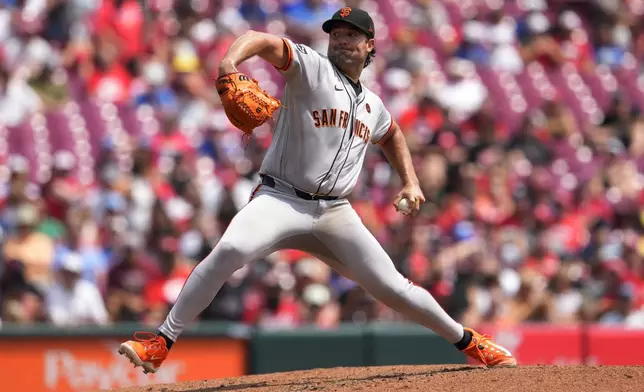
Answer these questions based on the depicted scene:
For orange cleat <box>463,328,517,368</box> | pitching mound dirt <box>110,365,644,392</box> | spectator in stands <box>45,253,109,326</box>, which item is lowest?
pitching mound dirt <box>110,365,644,392</box>

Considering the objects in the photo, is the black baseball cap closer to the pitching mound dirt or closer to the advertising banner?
the pitching mound dirt

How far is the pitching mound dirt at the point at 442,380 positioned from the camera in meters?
5.28

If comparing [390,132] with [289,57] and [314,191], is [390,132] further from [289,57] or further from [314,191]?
[289,57]

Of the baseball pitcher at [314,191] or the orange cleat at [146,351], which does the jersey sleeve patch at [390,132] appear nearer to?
the baseball pitcher at [314,191]

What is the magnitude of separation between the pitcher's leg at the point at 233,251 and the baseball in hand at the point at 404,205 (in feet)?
1.97

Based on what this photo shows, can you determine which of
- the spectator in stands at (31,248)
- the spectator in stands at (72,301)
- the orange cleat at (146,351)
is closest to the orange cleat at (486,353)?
the orange cleat at (146,351)

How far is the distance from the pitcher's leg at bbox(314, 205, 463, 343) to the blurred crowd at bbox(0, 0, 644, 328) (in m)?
2.56

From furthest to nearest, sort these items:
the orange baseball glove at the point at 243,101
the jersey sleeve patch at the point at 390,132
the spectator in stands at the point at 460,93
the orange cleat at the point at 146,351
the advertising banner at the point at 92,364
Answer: the spectator in stands at the point at 460,93 < the advertising banner at the point at 92,364 < the jersey sleeve patch at the point at 390,132 < the orange cleat at the point at 146,351 < the orange baseball glove at the point at 243,101

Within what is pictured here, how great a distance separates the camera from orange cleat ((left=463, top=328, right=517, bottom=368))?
6.00 meters

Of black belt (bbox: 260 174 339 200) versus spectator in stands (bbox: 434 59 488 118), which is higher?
spectator in stands (bbox: 434 59 488 118)

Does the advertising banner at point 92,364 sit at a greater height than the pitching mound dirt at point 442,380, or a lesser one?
greater

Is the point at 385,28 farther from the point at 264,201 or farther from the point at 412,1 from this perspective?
the point at 264,201

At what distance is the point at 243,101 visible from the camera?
187 inches

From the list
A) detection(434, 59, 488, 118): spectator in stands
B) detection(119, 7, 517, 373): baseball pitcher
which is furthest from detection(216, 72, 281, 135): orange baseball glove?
detection(434, 59, 488, 118): spectator in stands
